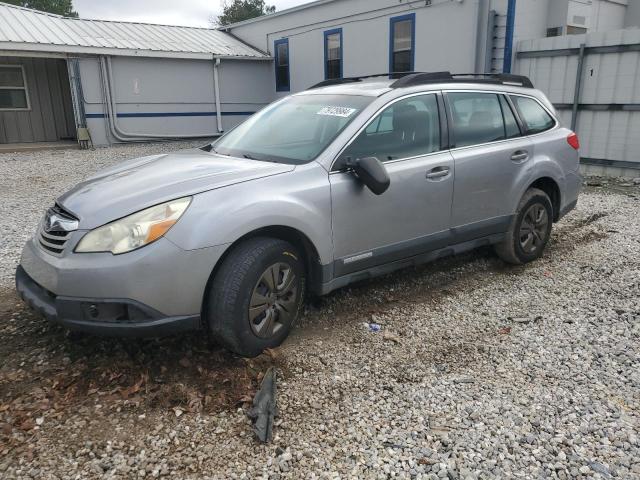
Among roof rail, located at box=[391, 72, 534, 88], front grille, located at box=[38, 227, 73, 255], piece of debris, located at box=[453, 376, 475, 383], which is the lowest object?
piece of debris, located at box=[453, 376, 475, 383]

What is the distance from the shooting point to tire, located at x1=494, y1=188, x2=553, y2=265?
16.2 feet

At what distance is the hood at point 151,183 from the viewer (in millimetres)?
3012

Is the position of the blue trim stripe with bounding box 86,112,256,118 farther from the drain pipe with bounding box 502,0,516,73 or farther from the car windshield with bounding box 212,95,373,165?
the car windshield with bounding box 212,95,373,165

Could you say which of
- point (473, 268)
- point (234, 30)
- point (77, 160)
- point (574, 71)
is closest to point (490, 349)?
point (473, 268)

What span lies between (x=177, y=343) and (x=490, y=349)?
212 centimetres

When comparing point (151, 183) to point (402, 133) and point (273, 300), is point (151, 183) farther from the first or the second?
point (402, 133)

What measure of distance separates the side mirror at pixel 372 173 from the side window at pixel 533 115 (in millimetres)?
2209

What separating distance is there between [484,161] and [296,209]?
6.44 ft

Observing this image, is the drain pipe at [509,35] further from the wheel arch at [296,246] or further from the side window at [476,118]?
the wheel arch at [296,246]

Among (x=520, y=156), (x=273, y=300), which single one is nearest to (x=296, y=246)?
(x=273, y=300)

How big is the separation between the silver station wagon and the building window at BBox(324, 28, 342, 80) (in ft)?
39.0

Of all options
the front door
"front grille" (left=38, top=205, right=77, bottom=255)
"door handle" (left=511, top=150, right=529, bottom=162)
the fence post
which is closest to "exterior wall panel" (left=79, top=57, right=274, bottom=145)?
the fence post

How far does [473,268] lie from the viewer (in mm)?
5188

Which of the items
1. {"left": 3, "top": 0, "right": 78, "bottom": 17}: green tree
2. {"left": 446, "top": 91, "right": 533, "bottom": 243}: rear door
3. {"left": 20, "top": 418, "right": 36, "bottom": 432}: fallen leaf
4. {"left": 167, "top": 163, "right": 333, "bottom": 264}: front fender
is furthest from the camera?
{"left": 3, "top": 0, "right": 78, "bottom": 17}: green tree
